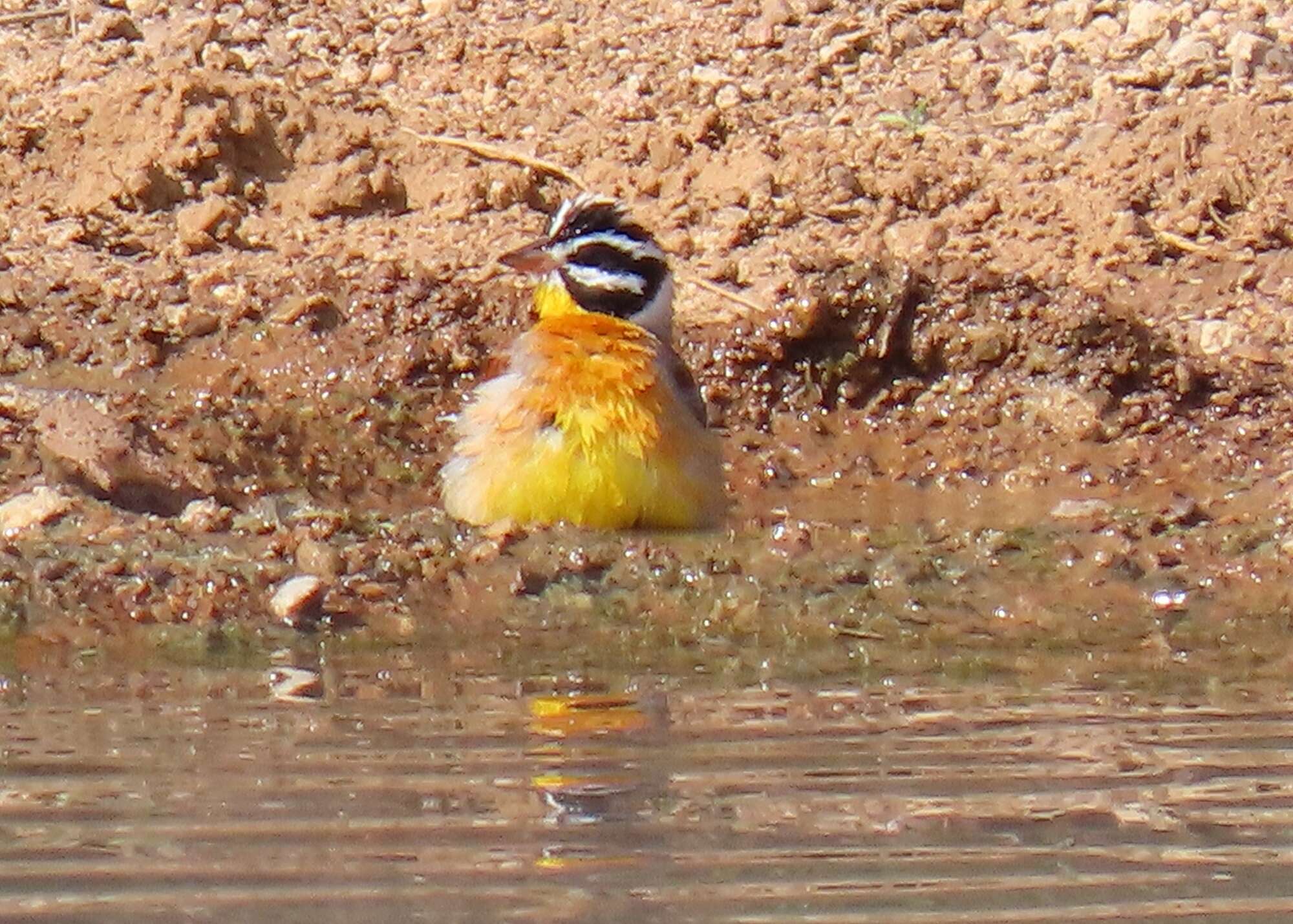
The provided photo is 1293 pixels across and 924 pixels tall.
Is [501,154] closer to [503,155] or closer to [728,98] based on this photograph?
[503,155]

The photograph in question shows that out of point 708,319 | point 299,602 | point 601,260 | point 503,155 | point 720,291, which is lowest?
point 299,602

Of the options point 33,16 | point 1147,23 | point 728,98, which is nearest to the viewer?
point 728,98

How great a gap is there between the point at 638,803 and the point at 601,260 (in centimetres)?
416

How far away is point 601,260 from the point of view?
8.54 meters

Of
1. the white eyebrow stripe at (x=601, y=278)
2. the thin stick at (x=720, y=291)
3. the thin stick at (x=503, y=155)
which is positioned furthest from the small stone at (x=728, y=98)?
the white eyebrow stripe at (x=601, y=278)

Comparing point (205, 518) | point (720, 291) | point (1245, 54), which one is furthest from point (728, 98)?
point (205, 518)

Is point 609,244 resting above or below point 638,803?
above

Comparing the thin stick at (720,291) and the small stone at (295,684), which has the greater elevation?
the thin stick at (720,291)

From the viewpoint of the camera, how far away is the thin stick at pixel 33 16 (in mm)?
10695

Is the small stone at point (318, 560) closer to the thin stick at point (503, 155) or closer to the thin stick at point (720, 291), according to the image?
the thin stick at point (720, 291)

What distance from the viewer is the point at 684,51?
10.9 metres

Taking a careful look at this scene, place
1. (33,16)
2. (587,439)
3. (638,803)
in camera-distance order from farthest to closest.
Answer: (33,16)
(587,439)
(638,803)

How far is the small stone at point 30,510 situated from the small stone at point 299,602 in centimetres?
90

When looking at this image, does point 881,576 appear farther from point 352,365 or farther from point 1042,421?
point 352,365
